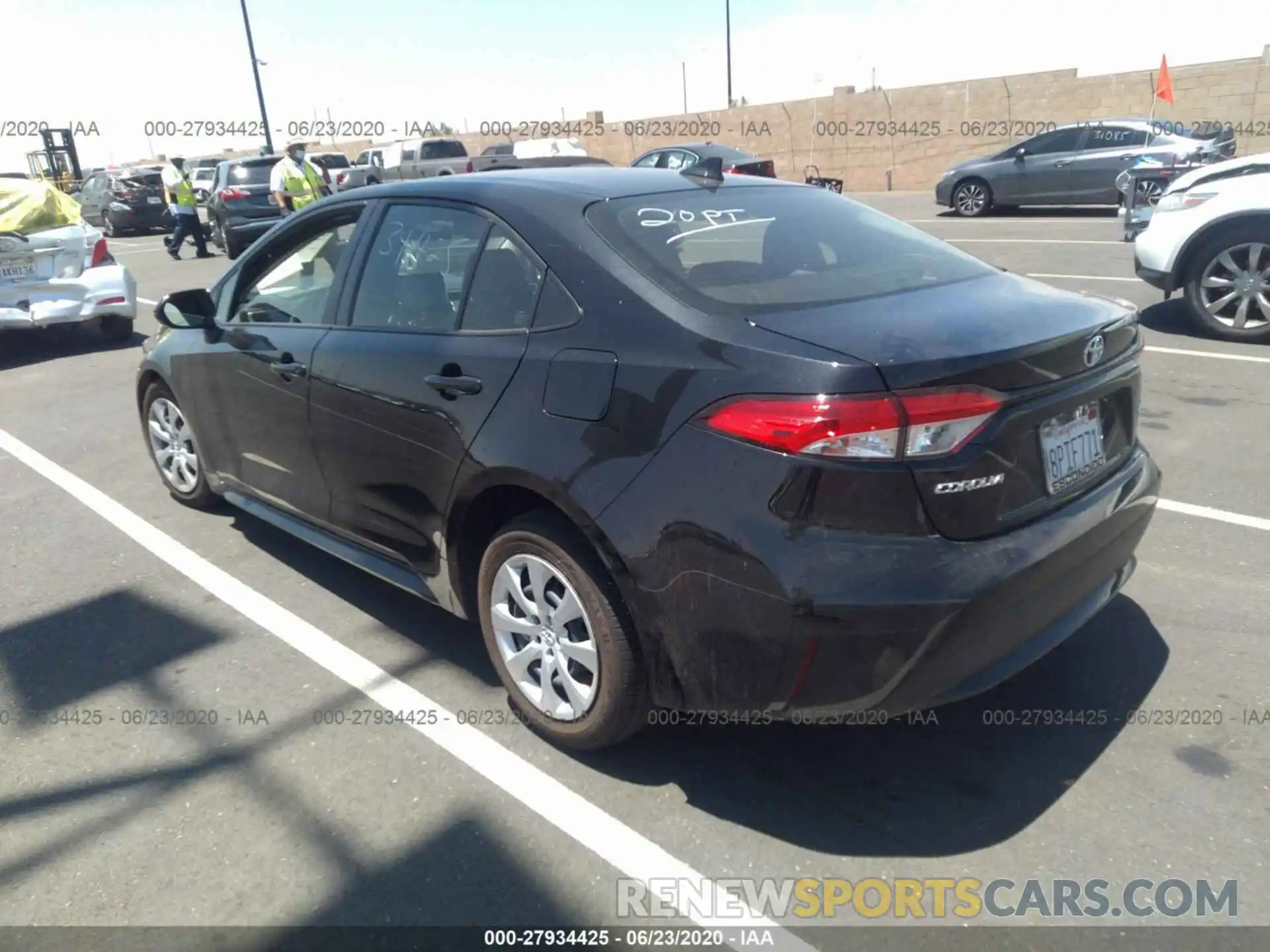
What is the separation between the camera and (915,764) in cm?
301

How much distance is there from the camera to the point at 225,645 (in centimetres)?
390

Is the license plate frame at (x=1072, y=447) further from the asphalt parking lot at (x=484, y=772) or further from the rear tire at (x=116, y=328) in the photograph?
the rear tire at (x=116, y=328)

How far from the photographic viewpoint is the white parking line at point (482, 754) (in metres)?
2.60

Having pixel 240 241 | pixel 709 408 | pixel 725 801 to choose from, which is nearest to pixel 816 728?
pixel 725 801

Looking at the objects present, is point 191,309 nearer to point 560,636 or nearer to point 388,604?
point 388,604

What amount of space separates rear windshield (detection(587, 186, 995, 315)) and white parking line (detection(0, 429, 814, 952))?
146 cm

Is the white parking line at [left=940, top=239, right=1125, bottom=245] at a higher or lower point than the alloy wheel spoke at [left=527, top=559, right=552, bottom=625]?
lower

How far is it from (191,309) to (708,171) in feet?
8.06

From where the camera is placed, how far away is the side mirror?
14.9 feet

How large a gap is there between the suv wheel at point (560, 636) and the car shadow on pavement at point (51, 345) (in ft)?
27.8

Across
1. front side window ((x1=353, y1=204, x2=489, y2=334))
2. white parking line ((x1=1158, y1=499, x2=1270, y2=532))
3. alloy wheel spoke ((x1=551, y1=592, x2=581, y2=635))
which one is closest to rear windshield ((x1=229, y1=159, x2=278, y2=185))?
front side window ((x1=353, y1=204, x2=489, y2=334))

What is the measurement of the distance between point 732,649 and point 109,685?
2.43m

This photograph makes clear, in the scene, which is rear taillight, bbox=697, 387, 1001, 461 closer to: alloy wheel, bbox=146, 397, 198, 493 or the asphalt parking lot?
the asphalt parking lot

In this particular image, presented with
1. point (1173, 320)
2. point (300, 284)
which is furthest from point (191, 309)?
point (1173, 320)
